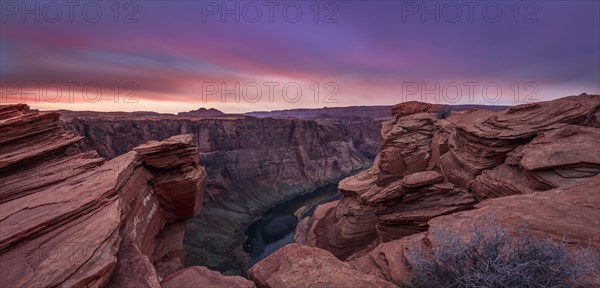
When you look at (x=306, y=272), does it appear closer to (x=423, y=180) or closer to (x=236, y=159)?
(x=423, y=180)

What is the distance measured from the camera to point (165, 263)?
18891 mm

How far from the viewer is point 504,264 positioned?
6.25 metres

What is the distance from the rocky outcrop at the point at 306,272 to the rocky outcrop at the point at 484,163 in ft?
19.4

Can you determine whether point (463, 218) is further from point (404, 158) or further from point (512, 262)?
point (404, 158)

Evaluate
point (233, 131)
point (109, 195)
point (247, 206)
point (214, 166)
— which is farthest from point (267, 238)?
point (109, 195)

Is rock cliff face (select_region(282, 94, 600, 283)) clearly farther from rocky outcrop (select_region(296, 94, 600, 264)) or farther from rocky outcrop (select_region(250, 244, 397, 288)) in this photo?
rocky outcrop (select_region(250, 244, 397, 288))

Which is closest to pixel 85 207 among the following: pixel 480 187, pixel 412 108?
pixel 480 187

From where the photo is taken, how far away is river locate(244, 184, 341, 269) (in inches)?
2365

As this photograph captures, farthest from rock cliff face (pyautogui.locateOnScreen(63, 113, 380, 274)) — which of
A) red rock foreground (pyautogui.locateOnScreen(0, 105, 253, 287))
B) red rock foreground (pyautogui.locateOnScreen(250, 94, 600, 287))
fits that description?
red rock foreground (pyautogui.locateOnScreen(0, 105, 253, 287))

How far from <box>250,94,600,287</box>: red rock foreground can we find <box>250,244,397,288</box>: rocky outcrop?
0.05m

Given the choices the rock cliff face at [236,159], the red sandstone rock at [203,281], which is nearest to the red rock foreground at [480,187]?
the red sandstone rock at [203,281]

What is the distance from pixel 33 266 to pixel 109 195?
414 cm

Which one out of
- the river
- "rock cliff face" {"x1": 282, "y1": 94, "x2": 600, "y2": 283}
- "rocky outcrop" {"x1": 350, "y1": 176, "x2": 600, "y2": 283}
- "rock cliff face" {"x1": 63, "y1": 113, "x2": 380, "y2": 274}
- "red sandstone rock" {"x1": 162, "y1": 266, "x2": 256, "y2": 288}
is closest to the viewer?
"rocky outcrop" {"x1": 350, "y1": 176, "x2": 600, "y2": 283}

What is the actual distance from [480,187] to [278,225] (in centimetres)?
5915
